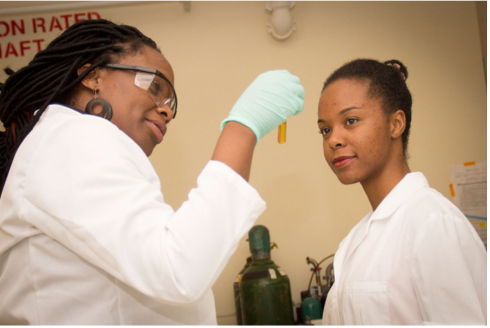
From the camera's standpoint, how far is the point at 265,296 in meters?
2.07

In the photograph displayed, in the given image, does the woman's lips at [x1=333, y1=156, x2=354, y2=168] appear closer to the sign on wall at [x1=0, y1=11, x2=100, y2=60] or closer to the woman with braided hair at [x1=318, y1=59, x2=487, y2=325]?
the woman with braided hair at [x1=318, y1=59, x2=487, y2=325]

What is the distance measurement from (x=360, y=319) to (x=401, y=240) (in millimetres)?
240

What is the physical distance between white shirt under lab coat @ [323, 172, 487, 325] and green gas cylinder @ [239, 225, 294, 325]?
35.2 inches

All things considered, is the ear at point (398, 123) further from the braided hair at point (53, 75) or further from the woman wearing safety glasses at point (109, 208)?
the braided hair at point (53, 75)

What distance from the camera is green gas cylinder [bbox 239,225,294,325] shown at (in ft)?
6.77

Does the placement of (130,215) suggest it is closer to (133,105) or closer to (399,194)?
(133,105)

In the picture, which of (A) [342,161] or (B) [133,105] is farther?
(A) [342,161]

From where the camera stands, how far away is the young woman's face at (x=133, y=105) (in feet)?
3.13

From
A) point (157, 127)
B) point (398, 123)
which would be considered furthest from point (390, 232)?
point (157, 127)

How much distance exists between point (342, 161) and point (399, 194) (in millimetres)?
197

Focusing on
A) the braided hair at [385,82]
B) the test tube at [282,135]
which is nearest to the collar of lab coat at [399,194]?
the braided hair at [385,82]

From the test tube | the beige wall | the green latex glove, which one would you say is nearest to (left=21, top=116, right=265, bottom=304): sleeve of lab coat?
the green latex glove

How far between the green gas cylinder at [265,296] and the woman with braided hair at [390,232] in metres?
0.81

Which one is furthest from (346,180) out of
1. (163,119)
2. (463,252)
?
(163,119)
